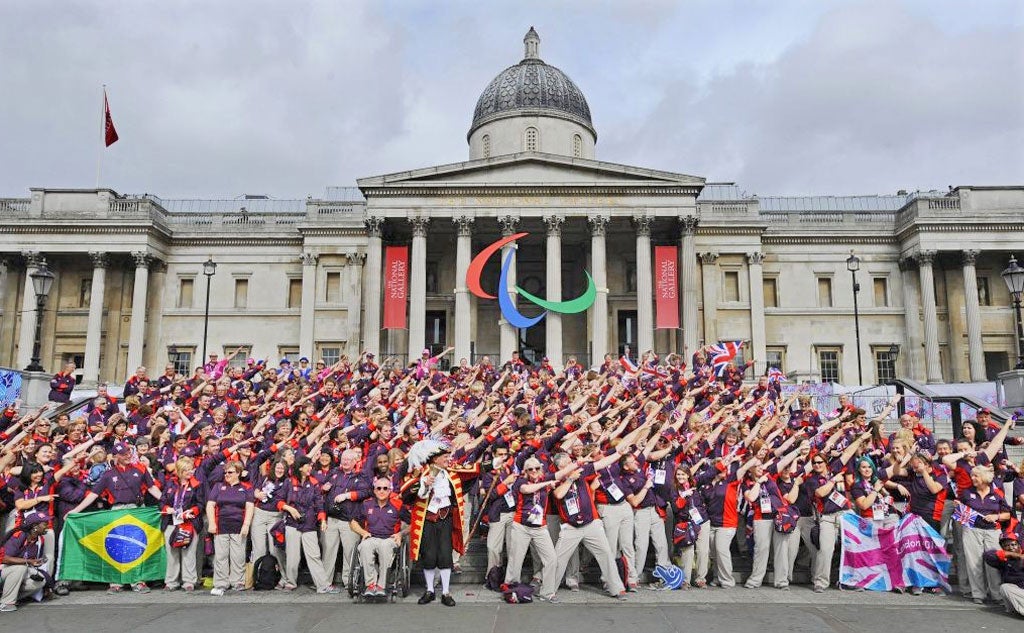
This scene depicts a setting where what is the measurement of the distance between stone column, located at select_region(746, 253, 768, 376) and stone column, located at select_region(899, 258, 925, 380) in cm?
778

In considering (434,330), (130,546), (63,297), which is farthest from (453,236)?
(130,546)

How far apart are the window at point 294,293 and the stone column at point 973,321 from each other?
36.9 meters

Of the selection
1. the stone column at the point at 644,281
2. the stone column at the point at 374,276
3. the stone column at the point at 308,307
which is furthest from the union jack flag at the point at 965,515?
the stone column at the point at 308,307

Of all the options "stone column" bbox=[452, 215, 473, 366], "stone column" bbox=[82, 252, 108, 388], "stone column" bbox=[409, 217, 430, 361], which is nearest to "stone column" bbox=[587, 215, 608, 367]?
"stone column" bbox=[452, 215, 473, 366]

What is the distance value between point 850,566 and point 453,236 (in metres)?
32.5

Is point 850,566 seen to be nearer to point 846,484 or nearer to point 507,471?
point 846,484

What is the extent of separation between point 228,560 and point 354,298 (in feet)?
103

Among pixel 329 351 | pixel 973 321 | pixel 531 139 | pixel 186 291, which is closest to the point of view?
pixel 973 321

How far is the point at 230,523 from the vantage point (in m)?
9.77

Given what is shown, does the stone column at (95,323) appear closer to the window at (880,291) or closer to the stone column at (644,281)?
the stone column at (644,281)

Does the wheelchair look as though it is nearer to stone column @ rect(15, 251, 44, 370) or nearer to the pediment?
the pediment

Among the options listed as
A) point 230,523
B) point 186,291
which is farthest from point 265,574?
point 186,291

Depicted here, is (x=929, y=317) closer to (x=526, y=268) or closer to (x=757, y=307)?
(x=757, y=307)

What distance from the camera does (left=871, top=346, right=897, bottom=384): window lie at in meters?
40.5
